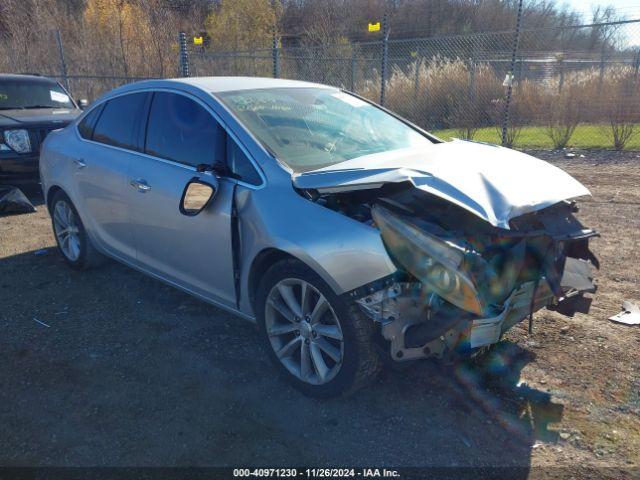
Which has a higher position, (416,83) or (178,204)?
(416,83)

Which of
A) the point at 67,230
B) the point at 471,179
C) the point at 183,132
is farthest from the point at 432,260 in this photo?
the point at 67,230

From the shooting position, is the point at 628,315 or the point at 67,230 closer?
the point at 628,315

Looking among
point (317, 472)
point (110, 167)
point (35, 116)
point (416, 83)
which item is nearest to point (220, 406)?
point (317, 472)

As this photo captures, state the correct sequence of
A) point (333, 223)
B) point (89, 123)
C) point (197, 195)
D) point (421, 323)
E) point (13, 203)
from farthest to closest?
point (13, 203) < point (89, 123) < point (197, 195) < point (333, 223) < point (421, 323)

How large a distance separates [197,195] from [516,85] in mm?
12255

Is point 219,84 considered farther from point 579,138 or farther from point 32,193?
point 579,138

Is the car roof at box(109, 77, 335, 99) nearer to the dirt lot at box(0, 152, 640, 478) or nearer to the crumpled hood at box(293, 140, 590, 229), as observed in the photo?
the crumpled hood at box(293, 140, 590, 229)

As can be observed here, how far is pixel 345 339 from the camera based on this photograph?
281cm

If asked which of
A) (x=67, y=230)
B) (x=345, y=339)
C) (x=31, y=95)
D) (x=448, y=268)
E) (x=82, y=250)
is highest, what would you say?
(x=31, y=95)

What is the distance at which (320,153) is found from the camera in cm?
349

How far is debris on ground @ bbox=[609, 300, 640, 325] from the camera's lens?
3.89m

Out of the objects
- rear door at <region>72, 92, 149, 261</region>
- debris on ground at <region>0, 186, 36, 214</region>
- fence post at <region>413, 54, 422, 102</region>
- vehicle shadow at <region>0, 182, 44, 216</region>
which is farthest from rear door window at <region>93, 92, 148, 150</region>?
fence post at <region>413, 54, 422, 102</region>

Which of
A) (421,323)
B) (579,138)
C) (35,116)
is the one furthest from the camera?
(579,138)

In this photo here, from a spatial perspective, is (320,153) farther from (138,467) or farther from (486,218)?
(138,467)
